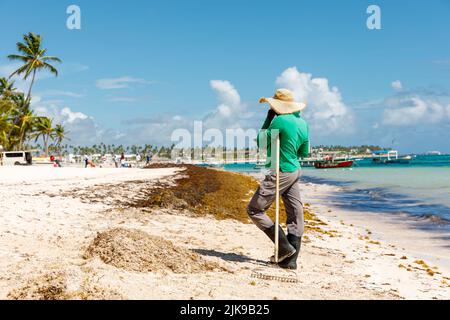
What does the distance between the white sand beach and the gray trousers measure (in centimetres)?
58

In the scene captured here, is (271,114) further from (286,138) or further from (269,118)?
(286,138)

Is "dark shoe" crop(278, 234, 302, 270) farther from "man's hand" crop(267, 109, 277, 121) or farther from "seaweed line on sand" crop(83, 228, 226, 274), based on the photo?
"man's hand" crop(267, 109, 277, 121)

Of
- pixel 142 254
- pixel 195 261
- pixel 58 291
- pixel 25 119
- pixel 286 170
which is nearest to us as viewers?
pixel 58 291

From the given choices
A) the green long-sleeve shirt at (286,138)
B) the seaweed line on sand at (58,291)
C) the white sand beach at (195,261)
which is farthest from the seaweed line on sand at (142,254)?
the green long-sleeve shirt at (286,138)

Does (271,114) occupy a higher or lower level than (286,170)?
higher

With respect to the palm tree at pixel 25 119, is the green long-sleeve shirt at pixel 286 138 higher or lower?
lower

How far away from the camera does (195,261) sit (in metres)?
5.30

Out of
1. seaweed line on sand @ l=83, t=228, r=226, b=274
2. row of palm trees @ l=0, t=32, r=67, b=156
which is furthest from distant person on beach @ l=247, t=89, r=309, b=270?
row of palm trees @ l=0, t=32, r=67, b=156

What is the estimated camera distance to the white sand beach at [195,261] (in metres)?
4.16

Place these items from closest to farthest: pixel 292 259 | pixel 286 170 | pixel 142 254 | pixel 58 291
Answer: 1. pixel 58 291
2. pixel 142 254
3. pixel 286 170
4. pixel 292 259

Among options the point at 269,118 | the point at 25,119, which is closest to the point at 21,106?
the point at 25,119

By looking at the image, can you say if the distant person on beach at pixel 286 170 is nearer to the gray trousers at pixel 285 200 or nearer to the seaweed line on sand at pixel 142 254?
the gray trousers at pixel 285 200

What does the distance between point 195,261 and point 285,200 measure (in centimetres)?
136
